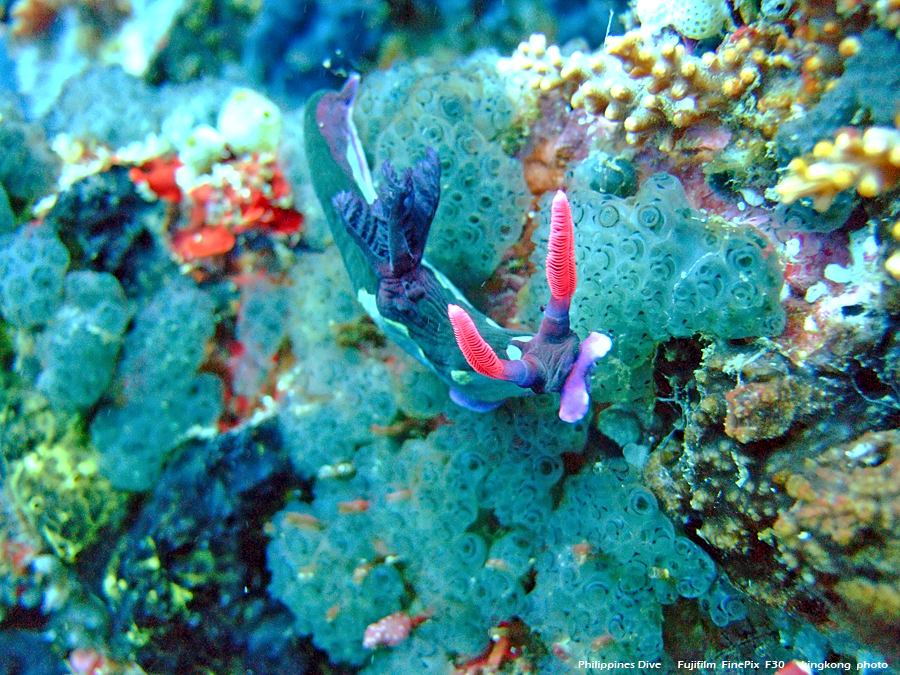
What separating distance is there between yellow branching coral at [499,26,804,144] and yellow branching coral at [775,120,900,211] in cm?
39

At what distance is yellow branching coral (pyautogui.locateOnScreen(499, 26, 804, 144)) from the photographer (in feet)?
6.22

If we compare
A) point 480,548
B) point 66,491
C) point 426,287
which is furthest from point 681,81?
point 66,491

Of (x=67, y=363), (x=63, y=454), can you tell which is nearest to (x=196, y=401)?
(x=67, y=363)

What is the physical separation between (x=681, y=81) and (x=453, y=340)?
1474 mm

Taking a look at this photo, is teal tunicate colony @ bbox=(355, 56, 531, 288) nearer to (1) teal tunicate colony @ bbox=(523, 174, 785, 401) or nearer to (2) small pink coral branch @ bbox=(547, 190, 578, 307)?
(1) teal tunicate colony @ bbox=(523, 174, 785, 401)

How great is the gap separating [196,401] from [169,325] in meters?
0.59

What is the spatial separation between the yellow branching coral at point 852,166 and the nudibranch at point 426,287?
0.82 metres

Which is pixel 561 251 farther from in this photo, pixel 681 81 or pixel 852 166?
pixel 681 81

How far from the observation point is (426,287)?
2.31 meters

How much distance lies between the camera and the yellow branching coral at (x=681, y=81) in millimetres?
1895

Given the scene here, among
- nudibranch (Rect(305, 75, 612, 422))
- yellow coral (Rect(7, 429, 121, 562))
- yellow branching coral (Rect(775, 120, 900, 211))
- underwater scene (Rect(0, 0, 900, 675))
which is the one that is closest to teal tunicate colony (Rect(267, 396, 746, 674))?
underwater scene (Rect(0, 0, 900, 675))

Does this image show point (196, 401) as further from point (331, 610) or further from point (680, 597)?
point (680, 597)

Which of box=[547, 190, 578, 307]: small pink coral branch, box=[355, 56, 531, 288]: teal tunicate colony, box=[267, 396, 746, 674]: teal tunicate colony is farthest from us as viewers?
box=[355, 56, 531, 288]: teal tunicate colony

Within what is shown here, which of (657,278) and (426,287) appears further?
(426,287)
